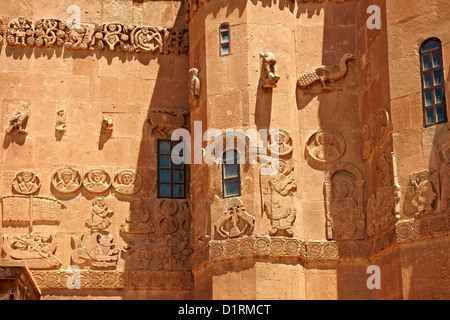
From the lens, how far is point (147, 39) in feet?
84.9

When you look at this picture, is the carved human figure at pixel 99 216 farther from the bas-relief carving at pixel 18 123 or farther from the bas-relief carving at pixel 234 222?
the bas-relief carving at pixel 234 222

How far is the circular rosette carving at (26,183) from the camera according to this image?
80.0ft

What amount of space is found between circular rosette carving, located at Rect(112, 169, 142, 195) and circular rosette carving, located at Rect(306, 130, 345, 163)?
159 inches

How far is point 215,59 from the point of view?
78.1ft

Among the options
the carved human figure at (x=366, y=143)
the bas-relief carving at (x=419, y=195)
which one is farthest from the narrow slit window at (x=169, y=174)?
the bas-relief carving at (x=419, y=195)

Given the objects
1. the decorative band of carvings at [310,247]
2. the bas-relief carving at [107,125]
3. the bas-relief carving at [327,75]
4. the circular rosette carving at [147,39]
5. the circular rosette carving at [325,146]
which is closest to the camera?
the decorative band of carvings at [310,247]

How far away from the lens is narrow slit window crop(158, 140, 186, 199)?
25.1 meters

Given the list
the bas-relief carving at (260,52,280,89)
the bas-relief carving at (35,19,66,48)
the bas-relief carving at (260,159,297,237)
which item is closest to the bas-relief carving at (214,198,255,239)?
the bas-relief carving at (260,159,297,237)

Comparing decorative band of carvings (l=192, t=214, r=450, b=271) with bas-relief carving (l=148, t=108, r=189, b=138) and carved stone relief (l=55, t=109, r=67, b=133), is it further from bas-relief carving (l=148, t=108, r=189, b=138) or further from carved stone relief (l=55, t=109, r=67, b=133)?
carved stone relief (l=55, t=109, r=67, b=133)

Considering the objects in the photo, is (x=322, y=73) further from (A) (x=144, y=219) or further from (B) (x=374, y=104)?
(A) (x=144, y=219)

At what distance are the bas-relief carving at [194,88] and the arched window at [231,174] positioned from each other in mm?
1710

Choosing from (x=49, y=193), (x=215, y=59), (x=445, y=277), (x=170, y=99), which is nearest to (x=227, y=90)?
(x=215, y=59)

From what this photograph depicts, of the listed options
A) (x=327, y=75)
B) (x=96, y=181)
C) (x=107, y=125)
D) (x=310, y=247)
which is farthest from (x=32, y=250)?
(x=327, y=75)

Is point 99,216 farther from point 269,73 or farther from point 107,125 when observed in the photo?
point 269,73
